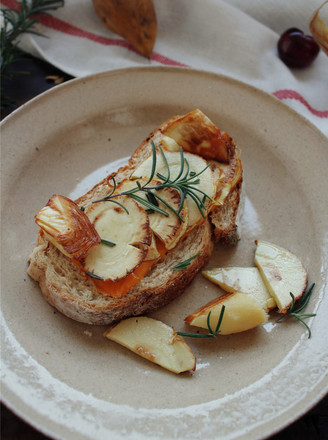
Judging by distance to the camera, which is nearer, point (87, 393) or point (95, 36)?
point (87, 393)

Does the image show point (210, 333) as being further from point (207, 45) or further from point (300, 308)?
point (207, 45)

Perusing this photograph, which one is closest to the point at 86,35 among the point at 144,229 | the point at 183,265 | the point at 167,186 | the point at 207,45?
the point at 207,45

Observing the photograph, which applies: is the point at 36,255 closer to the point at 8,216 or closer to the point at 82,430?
the point at 8,216

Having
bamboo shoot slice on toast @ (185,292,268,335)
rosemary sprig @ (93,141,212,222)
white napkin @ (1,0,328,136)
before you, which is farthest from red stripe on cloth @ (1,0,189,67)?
bamboo shoot slice on toast @ (185,292,268,335)

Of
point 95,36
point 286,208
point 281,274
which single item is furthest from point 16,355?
point 95,36

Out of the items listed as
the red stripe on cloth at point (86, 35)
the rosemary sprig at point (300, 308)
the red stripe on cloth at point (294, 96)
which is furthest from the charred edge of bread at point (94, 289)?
the red stripe on cloth at point (86, 35)
